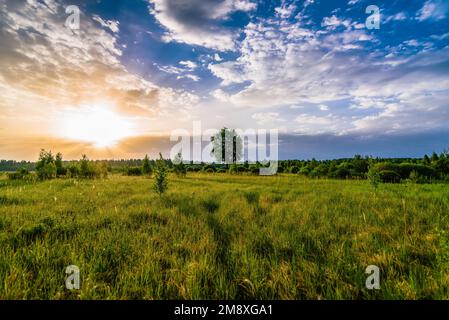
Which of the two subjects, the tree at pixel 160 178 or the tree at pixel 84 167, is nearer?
the tree at pixel 160 178

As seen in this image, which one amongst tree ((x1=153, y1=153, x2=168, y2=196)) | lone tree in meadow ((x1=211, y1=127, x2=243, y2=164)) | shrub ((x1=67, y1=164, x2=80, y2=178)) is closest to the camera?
tree ((x1=153, y1=153, x2=168, y2=196))

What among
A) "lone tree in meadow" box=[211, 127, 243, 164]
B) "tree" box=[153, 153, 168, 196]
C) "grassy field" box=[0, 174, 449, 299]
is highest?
"lone tree in meadow" box=[211, 127, 243, 164]

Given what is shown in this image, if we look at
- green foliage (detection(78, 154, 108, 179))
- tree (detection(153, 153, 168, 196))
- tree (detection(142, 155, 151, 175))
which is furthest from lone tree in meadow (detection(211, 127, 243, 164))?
tree (detection(153, 153, 168, 196))

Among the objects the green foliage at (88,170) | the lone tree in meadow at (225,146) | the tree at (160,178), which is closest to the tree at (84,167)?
the green foliage at (88,170)

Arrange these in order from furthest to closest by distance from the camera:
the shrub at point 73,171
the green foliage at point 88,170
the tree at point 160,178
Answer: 1. the shrub at point 73,171
2. the green foliage at point 88,170
3. the tree at point 160,178

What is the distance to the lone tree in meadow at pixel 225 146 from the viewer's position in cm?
7106

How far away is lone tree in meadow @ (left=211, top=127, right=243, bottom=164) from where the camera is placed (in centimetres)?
7106

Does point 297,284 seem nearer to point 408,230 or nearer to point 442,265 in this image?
point 442,265

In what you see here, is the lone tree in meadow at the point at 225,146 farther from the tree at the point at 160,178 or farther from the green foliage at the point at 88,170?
the tree at the point at 160,178

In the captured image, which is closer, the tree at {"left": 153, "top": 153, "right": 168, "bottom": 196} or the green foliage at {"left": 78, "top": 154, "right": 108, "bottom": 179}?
the tree at {"left": 153, "top": 153, "right": 168, "bottom": 196}

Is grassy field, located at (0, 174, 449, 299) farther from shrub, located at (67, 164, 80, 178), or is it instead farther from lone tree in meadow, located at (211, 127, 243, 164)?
lone tree in meadow, located at (211, 127, 243, 164)

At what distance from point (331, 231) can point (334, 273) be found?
2541mm

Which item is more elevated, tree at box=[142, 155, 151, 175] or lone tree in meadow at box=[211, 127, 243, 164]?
lone tree in meadow at box=[211, 127, 243, 164]
